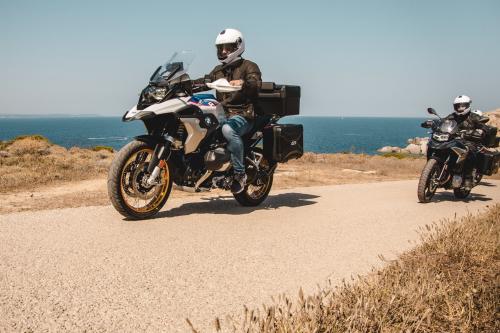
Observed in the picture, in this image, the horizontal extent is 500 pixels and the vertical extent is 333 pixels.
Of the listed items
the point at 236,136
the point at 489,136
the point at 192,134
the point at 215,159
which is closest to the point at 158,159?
the point at 192,134

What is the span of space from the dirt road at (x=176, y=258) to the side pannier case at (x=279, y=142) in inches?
36.1

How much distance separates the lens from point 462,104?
10758 millimetres

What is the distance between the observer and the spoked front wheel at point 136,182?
631 centimetres

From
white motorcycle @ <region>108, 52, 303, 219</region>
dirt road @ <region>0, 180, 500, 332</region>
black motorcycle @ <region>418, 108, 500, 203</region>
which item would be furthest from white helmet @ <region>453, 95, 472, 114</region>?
white motorcycle @ <region>108, 52, 303, 219</region>

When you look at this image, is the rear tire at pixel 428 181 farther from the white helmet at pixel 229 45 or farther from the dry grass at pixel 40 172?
the dry grass at pixel 40 172

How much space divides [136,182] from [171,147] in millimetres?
703

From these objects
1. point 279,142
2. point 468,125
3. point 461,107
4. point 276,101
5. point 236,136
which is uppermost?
point 461,107

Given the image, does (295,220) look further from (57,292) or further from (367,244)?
(57,292)

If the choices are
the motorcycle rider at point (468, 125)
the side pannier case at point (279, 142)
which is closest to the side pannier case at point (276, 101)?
the side pannier case at point (279, 142)

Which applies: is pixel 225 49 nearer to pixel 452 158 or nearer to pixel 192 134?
pixel 192 134

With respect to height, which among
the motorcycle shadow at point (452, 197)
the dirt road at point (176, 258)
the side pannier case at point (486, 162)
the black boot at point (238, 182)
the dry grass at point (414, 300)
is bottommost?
the motorcycle shadow at point (452, 197)

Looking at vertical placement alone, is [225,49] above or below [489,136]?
above

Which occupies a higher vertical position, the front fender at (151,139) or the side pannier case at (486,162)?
the front fender at (151,139)

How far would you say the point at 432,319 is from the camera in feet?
11.5
